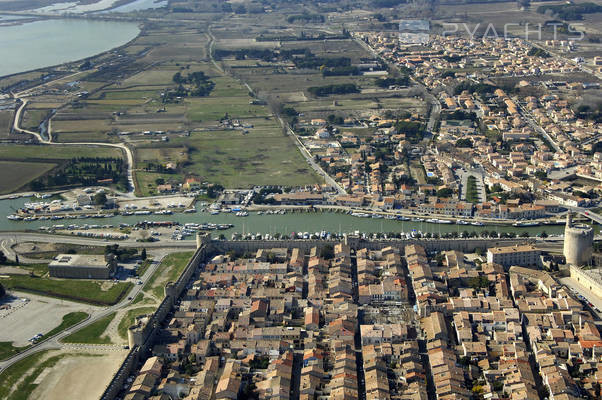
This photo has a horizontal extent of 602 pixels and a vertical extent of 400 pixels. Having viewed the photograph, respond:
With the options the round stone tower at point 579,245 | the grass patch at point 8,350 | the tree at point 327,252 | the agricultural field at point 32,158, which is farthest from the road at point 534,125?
the grass patch at point 8,350

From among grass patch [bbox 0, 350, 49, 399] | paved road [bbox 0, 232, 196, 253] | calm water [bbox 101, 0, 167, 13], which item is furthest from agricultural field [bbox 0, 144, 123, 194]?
calm water [bbox 101, 0, 167, 13]

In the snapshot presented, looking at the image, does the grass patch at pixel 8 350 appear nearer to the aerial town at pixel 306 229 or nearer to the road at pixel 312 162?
the aerial town at pixel 306 229

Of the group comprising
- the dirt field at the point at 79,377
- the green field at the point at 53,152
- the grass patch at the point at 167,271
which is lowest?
the dirt field at the point at 79,377

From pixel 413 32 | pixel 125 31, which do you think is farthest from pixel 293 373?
pixel 125 31

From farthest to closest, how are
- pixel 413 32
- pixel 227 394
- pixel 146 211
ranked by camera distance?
pixel 413 32, pixel 146 211, pixel 227 394

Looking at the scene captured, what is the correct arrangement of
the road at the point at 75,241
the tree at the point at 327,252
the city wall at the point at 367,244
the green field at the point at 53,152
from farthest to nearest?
the green field at the point at 53,152, the road at the point at 75,241, the city wall at the point at 367,244, the tree at the point at 327,252

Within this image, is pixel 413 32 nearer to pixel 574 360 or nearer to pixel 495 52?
pixel 495 52
